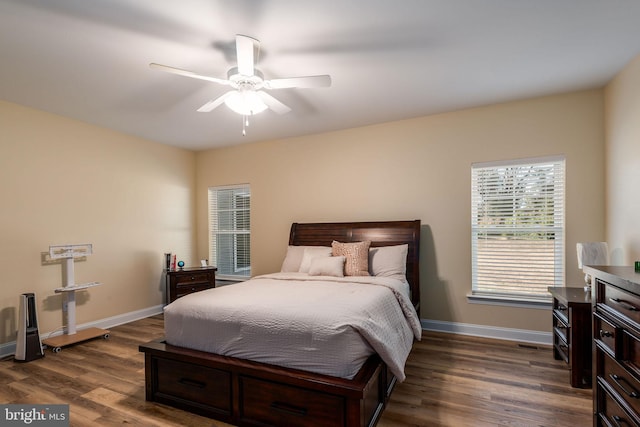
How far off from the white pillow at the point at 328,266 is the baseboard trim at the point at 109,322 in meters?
2.80

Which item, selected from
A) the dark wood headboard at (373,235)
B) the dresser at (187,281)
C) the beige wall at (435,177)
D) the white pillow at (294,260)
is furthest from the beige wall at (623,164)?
the dresser at (187,281)

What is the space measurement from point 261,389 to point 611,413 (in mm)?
1846

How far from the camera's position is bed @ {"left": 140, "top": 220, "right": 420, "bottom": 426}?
5.80 feet

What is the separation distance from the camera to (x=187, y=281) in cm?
456

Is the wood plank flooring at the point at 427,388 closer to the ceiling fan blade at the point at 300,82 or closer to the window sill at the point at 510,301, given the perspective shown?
the window sill at the point at 510,301

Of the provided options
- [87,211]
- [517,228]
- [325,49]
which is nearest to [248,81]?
[325,49]

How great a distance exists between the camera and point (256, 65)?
2.59 metres

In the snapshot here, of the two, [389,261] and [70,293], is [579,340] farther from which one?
[70,293]

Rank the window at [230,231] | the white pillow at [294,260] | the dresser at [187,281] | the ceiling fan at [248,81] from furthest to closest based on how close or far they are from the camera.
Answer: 1. the window at [230,231]
2. the dresser at [187,281]
3. the white pillow at [294,260]
4. the ceiling fan at [248,81]

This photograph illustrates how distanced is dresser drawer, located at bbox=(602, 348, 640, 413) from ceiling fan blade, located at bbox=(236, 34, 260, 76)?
2.60 meters

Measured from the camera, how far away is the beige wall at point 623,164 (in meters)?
2.50

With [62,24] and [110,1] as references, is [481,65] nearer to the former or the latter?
[110,1]

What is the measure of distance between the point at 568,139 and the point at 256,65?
10.3 ft

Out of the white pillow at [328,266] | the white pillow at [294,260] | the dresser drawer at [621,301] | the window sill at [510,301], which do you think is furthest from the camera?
the white pillow at [294,260]
